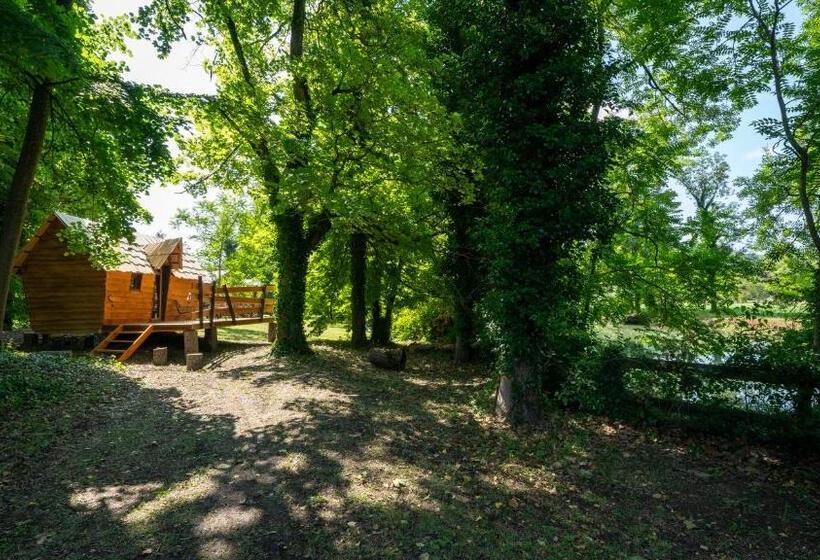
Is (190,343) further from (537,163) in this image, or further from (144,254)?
(537,163)

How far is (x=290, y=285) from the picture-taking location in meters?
13.0

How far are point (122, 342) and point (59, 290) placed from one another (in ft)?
11.3

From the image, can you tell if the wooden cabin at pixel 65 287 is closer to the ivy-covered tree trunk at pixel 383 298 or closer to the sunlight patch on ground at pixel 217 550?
the ivy-covered tree trunk at pixel 383 298

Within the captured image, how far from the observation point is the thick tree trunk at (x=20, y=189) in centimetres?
799

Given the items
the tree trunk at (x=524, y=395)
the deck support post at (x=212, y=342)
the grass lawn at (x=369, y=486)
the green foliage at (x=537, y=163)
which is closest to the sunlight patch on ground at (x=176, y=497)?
the grass lawn at (x=369, y=486)

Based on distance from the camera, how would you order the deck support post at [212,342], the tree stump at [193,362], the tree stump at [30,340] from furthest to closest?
the deck support post at [212,342] < the tree stump at [30,340] < the tree stump at [193,362]

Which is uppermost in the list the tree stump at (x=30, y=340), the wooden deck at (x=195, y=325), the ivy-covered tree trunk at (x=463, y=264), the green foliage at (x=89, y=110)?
the green foliage at (x=89, y=110)

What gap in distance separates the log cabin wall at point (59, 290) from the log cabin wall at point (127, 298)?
24 cm

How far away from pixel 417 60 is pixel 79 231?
31.4ft

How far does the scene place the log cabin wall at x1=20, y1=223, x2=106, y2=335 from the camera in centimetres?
1577

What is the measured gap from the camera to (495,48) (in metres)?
7.62

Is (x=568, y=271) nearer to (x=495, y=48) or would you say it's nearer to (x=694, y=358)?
(x=694, y=358)

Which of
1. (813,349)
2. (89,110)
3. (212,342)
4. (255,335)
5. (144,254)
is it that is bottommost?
(255,335)

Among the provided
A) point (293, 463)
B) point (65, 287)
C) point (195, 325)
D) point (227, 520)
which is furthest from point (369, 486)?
point (65, 287)
